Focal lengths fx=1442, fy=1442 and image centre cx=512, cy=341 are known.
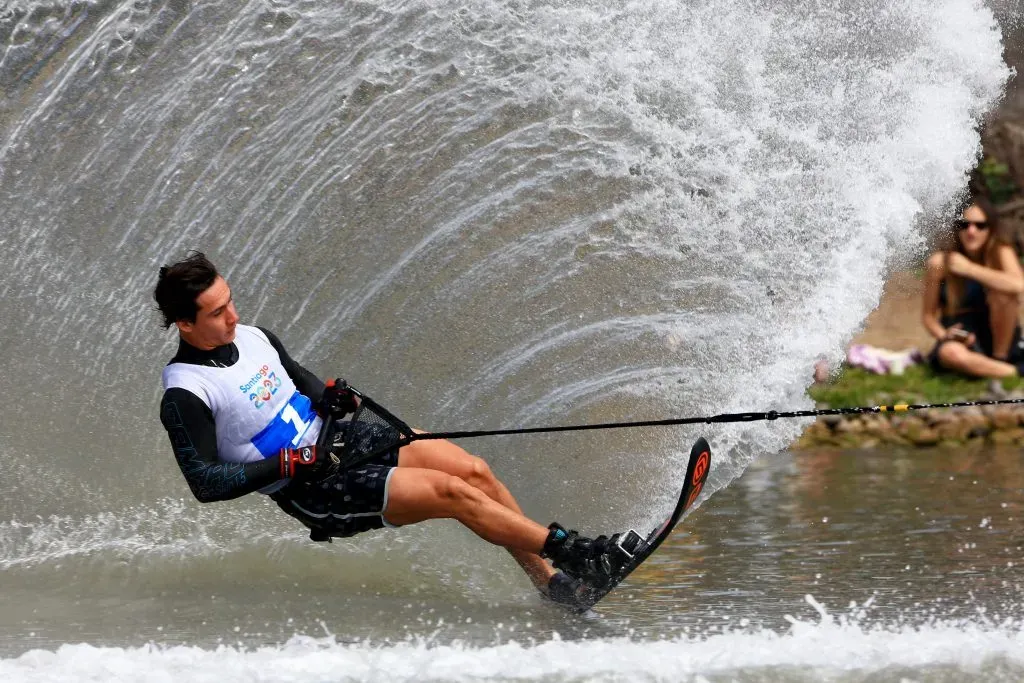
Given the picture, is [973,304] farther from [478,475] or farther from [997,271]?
[478,475]

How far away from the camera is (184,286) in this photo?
12.3 ft

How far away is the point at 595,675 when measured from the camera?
3502mm

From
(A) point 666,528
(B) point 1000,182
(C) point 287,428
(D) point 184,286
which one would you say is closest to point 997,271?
(B) point 1000,182

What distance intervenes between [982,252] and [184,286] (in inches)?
214

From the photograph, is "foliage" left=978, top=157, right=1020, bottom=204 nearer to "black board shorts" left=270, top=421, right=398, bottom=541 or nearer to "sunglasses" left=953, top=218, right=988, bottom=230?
"sunglasses" left=953, top=218, right=988, bottom=230

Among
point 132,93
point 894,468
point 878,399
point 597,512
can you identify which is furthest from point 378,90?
point 878,399

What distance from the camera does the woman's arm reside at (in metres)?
7.69

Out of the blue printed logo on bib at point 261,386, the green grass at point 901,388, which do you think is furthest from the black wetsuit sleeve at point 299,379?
the green grass at point 901,388

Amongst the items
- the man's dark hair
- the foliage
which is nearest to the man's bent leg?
the man's dark hair

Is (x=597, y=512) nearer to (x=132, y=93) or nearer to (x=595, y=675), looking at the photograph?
(x=595, y=675)

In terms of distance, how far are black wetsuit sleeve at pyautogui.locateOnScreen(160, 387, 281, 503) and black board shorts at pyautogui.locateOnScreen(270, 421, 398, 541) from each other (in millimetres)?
196

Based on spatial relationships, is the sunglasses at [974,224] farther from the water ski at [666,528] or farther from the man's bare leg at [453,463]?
the man's bare leg at [453,463]

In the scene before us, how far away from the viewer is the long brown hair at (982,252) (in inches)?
311

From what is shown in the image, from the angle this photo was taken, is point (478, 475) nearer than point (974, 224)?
Yes
